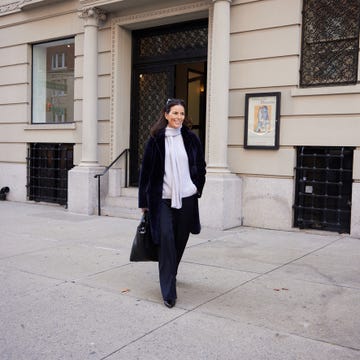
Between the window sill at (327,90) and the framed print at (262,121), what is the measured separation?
1.19 ft

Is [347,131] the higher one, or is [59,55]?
[59,55]

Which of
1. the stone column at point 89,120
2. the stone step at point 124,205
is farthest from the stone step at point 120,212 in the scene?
the stone column at point 89,120

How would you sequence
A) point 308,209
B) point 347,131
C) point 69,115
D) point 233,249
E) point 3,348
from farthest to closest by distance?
point 69,115
point 308,209
point 347,131
point 233,249
point 3,348

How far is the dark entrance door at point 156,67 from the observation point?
10242 mm

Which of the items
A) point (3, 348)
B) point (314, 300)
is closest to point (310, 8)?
point (314, 300)

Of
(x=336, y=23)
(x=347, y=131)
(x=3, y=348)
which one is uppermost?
(x=336, y=23)

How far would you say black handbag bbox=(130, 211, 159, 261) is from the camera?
4.75 meters

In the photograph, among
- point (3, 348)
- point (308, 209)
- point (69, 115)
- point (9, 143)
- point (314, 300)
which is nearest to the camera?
point (3, 348)

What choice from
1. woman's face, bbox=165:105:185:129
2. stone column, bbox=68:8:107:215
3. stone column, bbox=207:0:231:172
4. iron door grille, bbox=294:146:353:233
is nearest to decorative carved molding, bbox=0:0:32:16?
stone column, bbox=68:8:107:215

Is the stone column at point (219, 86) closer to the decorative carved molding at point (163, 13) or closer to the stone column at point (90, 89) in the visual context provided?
the decorative carved molding at point (163, 13)

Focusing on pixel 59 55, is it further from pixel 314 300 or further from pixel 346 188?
pixel 314 300

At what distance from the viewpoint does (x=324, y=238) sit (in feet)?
26.5

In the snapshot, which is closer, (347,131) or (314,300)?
(314,300)

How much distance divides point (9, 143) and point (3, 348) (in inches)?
406
